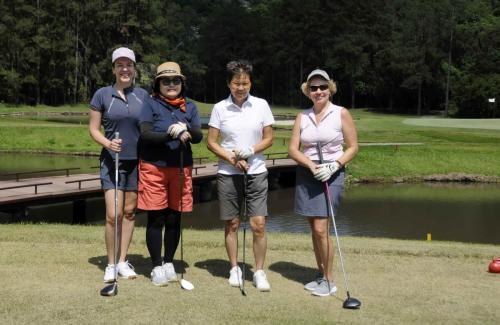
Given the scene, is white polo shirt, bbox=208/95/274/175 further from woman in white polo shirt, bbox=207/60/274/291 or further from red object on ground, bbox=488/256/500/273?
red object on ground, bbox=488/256/500/273

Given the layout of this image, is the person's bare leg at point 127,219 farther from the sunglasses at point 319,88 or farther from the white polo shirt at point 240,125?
the sunglasses at point 319,88

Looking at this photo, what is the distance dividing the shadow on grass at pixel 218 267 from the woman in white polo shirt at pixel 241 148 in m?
0.30

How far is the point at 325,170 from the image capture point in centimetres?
566

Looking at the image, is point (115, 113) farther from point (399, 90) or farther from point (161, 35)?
point (161, 35)

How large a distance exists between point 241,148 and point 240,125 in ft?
0.79

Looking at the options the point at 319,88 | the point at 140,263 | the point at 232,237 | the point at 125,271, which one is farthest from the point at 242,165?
the point at 140,263

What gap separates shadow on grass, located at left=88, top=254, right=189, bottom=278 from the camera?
6.40 metres

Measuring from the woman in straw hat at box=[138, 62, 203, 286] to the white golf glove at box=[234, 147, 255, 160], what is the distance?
0.46 m

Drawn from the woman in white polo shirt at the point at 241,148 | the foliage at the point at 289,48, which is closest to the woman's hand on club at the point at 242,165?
the woman in white polo shirt at the point at 241,148

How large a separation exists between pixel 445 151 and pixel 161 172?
30523 mm

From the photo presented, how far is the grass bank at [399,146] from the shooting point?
31.4m

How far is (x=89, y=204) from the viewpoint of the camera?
2262cm

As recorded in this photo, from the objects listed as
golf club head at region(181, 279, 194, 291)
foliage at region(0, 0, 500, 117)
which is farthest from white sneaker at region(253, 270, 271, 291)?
foliage at region(0, 0, 500, 117)

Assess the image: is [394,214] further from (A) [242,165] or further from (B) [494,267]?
(A) [242,165]
